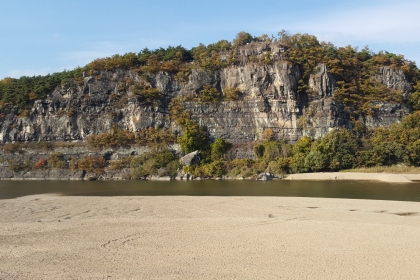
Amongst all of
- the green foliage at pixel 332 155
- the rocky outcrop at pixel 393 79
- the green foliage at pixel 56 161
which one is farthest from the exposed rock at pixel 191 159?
the rocky outcrop at pixel 393 79

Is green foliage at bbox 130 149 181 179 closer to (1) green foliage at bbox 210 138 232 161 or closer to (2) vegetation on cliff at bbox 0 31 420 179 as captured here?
(2) vegetation on cliff at bbox 0 31 420 179

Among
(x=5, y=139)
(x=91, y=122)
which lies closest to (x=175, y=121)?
(x=91, y=122)

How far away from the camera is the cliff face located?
70.2 metres

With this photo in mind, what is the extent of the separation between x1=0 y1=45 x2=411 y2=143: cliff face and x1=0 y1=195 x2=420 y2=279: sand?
50364 millimetres

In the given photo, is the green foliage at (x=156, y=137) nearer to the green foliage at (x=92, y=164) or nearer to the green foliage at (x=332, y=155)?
the green foliage at (x=92, y=164)

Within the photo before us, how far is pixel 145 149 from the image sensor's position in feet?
231

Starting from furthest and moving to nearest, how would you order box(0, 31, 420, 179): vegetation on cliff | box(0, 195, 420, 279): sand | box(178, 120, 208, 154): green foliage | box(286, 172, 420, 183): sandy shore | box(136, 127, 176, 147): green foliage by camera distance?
box(136, 127, 176, 147): green foliage, box(178, 120, 208, 154): green foliage, box(0, 31, 420, 179): vegetation on cliff, box(286, 172, 420, 183): sandy shore, box(0, 195, 420, 279): sand

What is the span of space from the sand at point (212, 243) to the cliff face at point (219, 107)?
50364 mm

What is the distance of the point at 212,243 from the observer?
1293cm

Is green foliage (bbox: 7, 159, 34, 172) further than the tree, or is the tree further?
the tree

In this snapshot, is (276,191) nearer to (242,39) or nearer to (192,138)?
(192,138)

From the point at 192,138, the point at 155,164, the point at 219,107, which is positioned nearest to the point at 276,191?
the point at 155,164

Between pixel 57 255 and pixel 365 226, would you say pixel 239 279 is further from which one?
pixel 365 226

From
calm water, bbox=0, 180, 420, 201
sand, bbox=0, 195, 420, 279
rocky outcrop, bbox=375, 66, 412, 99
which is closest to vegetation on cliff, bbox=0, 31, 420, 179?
rocky outcrop, bbox=375, 66, 412, 99
